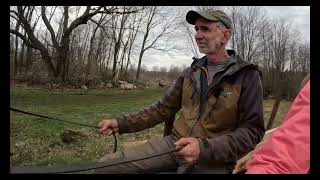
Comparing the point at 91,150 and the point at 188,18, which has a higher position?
the point at 188,18

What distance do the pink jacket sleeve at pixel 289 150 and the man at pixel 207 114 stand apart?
720 millimetres

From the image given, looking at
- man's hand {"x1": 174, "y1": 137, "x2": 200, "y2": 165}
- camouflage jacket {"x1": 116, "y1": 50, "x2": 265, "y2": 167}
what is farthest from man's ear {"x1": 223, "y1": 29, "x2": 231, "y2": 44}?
man's hand {"x1": 174, "y1": 137, "x2": 200, "y2": 165}

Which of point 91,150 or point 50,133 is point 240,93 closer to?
point 91,150

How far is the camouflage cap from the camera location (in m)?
2.74

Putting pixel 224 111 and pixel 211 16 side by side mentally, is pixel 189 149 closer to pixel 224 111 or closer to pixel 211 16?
pixel 224 111

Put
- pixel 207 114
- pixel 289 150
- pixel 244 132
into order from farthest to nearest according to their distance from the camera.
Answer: pixel 207 114, pixel 244 132, pixel 289 150

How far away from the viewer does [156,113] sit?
9.89ft

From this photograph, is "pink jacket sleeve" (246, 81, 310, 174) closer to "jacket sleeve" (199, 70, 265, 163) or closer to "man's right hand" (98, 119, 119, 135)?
"jacket sleeve" (199, 70, 265, 163)

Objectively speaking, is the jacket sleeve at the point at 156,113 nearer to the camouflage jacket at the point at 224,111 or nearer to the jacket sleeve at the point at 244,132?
the camouflage jacket at the point at 224,111

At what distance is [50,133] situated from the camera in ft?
24.9

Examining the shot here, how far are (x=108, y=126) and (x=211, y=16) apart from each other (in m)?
1.09

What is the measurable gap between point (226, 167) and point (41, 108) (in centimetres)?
1023

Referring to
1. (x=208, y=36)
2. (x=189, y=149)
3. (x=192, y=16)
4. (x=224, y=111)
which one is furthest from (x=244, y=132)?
(x=192, y=16)
